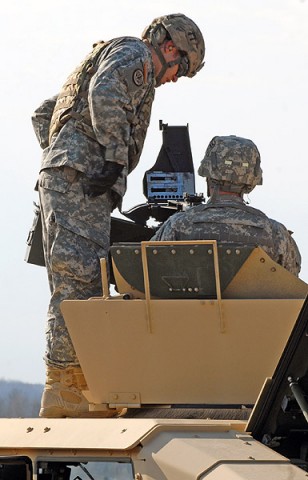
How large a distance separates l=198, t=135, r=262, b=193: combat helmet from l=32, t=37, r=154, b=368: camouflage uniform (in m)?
0.88

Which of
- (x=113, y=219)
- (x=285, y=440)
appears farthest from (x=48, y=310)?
(x=285, y=440)

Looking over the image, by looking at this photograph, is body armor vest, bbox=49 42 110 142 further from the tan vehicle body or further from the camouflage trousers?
the tan vehicle body

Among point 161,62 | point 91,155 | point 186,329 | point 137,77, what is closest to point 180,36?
point 161,62

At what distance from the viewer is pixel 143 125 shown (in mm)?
10188

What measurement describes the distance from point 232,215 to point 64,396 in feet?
4.96

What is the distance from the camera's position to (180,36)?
A: 1036 cm

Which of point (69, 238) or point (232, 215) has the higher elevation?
point (232, 215)

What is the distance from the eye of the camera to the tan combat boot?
29.6 ft

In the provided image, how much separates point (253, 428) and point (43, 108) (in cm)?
457

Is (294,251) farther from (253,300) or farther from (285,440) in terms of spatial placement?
(285,440)

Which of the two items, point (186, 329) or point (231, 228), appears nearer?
point (186, 329)

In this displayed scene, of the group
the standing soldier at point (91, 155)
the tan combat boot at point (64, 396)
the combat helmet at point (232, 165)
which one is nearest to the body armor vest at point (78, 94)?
the standing soldier at point (91, 155)

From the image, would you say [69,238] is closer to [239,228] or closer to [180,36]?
[239,228]

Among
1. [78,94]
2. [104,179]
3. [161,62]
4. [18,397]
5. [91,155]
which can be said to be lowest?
[18,397]
